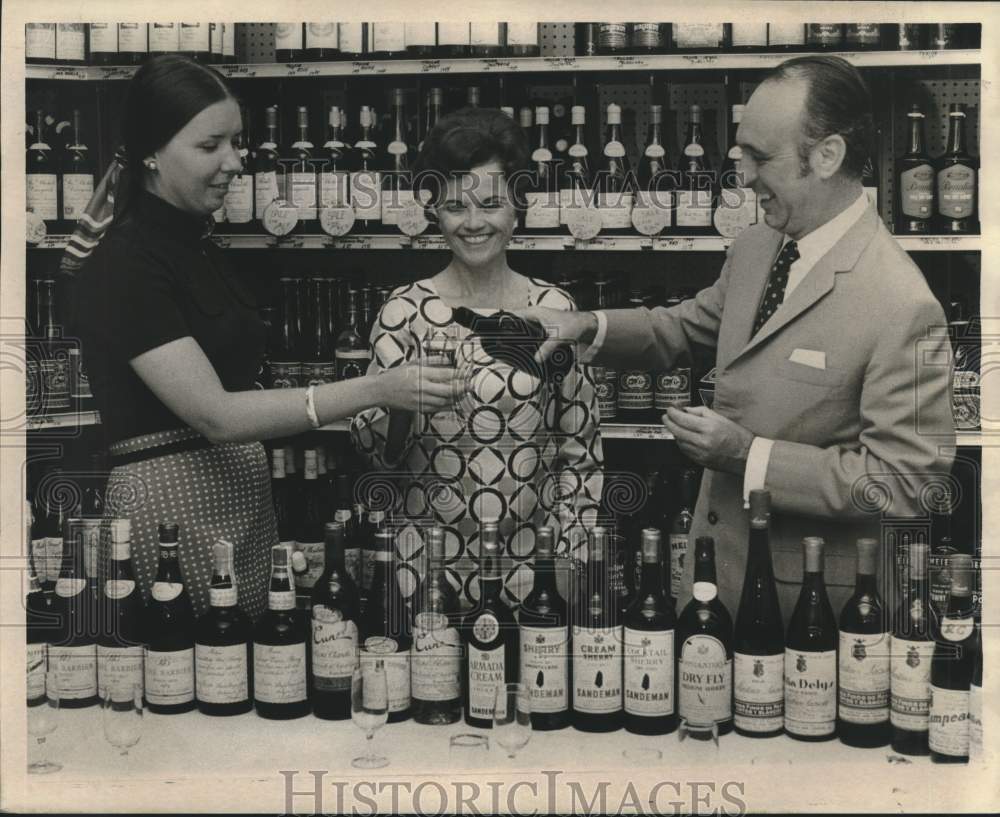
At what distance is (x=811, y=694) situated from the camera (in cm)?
170

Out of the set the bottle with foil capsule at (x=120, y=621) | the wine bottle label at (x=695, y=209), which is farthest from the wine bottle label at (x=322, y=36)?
the bottle with foil capsule at (x=120, y=621)

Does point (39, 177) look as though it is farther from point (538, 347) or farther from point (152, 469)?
point (538, 347)

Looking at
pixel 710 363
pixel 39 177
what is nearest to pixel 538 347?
pixel 710 363

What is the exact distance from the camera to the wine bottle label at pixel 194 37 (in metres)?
3.21

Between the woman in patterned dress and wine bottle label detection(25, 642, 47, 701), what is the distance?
2.33 feet

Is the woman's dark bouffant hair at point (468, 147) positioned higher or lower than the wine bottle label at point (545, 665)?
higher

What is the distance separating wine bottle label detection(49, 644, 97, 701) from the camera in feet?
5.98

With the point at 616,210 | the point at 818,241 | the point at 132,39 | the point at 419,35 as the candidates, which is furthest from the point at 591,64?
the point at 132,39

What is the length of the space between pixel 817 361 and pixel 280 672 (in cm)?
100

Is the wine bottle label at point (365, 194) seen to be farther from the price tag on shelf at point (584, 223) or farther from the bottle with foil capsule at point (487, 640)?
the bottle with foil capsule at point (487, 640)

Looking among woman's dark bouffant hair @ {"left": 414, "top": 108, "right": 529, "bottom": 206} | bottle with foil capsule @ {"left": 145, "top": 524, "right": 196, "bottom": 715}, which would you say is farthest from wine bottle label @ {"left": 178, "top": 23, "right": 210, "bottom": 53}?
bottle with foil capsule @ {"left": 145, "top": 524, "right": 196, "bottom": 715}

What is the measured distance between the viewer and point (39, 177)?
3281mm

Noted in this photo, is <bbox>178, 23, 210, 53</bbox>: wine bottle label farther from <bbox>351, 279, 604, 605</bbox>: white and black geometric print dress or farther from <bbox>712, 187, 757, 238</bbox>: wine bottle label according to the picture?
<bbox>712, 187, 757, 238</bbox>: wine bottle label

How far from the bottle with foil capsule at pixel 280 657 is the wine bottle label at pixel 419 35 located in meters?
1.81
